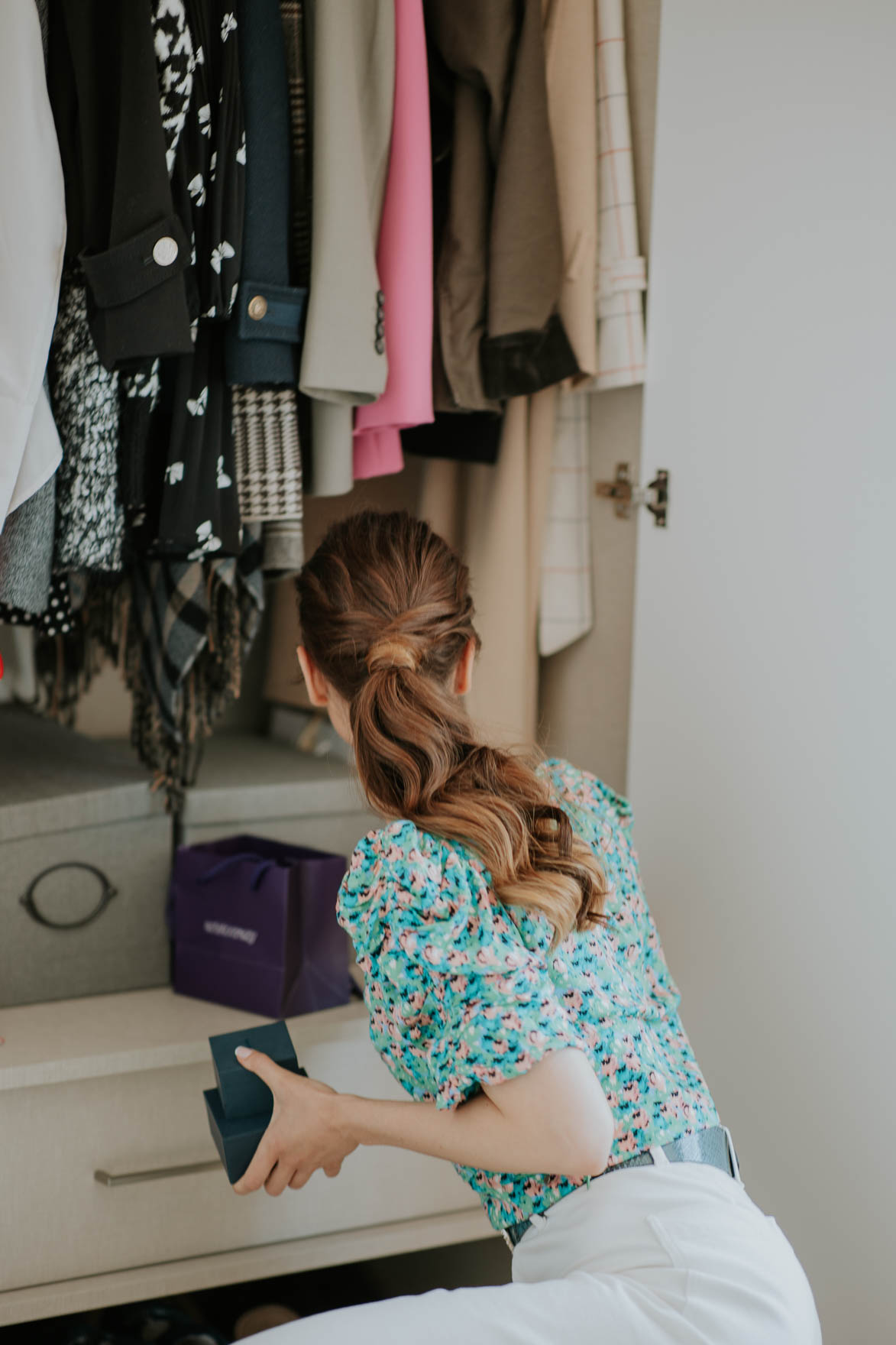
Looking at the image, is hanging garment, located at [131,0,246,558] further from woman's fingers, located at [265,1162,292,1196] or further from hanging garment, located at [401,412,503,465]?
woman's fingers, located at [265,1162,292,1196]

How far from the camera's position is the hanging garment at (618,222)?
4.82 ft

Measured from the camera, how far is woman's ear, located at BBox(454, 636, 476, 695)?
3.55ft

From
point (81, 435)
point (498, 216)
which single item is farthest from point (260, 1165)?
point (498, 216)

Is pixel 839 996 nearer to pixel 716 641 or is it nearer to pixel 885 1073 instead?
pixel 885 1073

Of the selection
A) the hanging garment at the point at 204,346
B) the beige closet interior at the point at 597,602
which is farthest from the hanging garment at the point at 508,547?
the hanging garment at the point at 204,346

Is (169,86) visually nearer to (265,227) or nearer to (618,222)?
(265,227)

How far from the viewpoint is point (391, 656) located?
98 centimetres

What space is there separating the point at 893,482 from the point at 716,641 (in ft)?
1.04

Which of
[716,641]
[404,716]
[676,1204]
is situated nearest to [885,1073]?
[676,1204]

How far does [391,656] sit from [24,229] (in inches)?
20.8

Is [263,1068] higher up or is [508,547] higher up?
[508,547]

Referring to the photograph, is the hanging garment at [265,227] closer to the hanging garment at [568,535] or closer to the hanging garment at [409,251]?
the hanging garment at [409,251]

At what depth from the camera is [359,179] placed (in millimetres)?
1252

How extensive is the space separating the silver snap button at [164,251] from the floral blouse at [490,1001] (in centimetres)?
57
